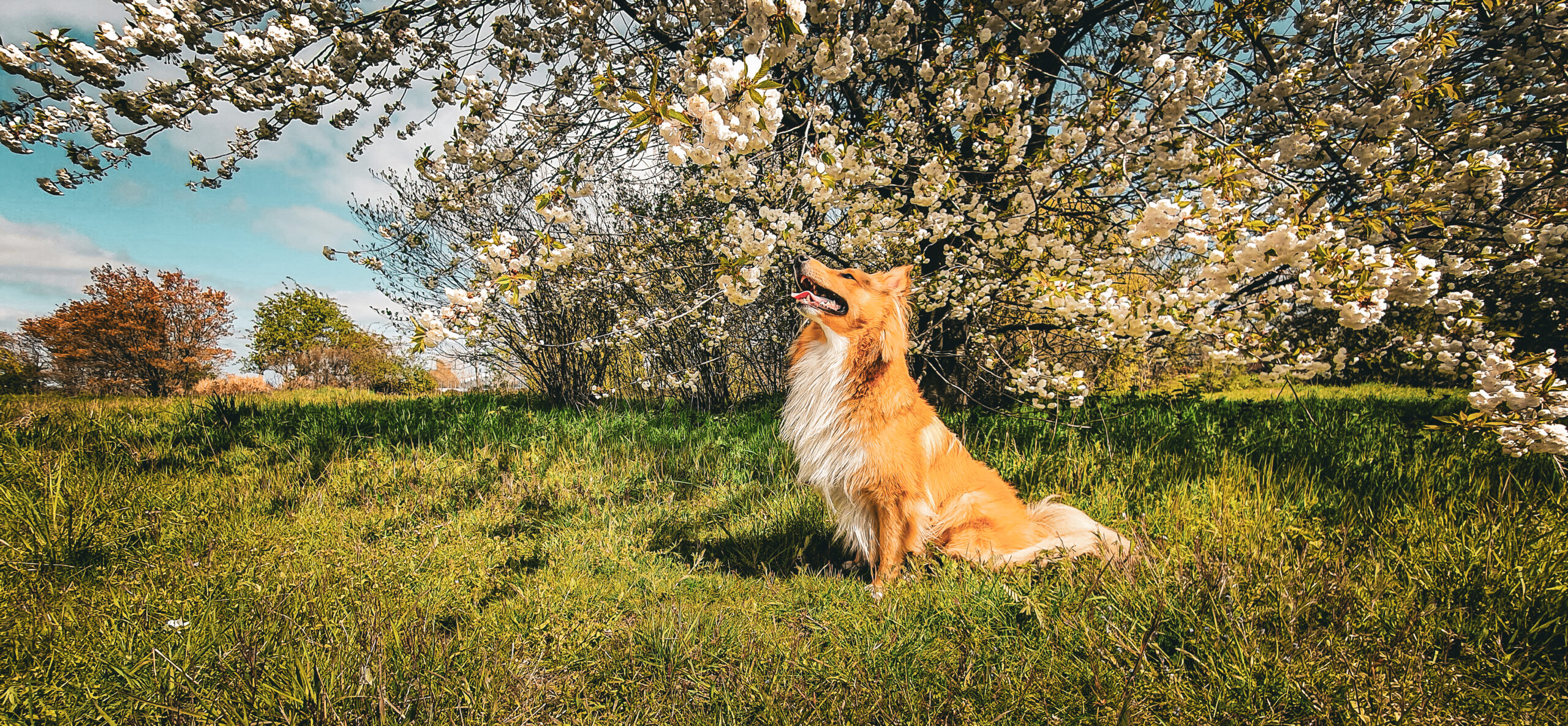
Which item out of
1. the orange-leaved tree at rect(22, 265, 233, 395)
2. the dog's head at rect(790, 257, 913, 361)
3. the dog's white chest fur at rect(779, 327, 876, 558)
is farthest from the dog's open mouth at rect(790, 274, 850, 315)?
the orange-leaved tree at rect(22, 265, 233, 395)

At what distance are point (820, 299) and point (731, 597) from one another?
151 cm

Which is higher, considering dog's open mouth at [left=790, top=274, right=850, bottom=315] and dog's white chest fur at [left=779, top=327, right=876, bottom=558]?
dog's open mouth at [left=790, top=274, right=850, bottom=315]

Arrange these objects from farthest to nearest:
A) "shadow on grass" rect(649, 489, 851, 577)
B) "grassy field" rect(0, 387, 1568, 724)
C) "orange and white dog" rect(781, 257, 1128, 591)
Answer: "shadow on grass" rect(649, 489, 851, 577) < "orange and white dog" rect(781, 257, 1128, 591) < "grassy field" rect(0, 387, 1568, 724)

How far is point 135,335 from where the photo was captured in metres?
14.0

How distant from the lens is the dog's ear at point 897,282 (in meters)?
2.90

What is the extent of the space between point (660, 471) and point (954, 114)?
3561 mm

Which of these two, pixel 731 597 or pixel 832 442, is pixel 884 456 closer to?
pixel 832 442

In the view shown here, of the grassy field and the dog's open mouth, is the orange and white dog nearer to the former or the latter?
the dog's open mouth

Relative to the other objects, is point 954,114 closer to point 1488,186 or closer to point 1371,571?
point 1488,186

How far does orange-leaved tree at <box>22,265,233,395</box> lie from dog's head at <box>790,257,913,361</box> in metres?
19.4

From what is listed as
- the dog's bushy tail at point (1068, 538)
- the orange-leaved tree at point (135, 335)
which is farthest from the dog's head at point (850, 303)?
the orange-leaved tree at point (135, 335)

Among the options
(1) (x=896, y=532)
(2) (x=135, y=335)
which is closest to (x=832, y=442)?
(1) (x=896, y=532)

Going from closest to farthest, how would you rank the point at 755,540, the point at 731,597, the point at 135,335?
1. the point at 731,597
2. the point at 755,540
3. the point at 135,335

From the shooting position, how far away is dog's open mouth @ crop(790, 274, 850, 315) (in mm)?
2674
